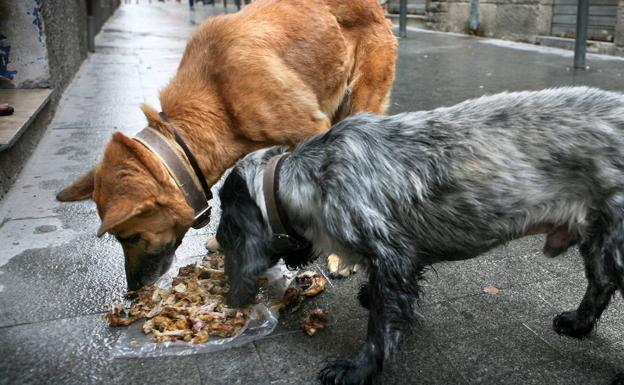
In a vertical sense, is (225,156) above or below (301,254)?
above

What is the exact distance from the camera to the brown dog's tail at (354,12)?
14.8ft

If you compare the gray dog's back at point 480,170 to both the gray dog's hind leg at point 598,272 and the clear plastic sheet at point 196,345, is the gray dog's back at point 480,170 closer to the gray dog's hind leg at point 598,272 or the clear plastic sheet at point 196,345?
the gray dog's hind leg at point 598,272

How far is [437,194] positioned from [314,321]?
1023 millimetres

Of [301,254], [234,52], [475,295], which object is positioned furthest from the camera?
[234,52]

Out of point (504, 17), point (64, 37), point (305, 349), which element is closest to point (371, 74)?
point (305, 349)

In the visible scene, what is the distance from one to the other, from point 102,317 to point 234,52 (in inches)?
68.4

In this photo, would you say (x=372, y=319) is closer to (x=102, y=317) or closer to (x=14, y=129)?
(x=102, y=317)

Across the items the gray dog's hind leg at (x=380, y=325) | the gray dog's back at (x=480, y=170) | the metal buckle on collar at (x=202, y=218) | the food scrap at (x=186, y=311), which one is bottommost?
the food scrap at (x=186, y=311)

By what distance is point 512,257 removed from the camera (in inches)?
155

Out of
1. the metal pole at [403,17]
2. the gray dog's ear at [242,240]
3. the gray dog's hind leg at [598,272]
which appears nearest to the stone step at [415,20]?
the metal pole at [403,17]

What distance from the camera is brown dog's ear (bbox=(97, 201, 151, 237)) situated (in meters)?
2.70

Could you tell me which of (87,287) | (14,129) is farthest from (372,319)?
(14,129)

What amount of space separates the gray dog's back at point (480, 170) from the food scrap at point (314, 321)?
0.73 metres

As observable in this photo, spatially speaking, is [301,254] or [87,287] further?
[87,287]
